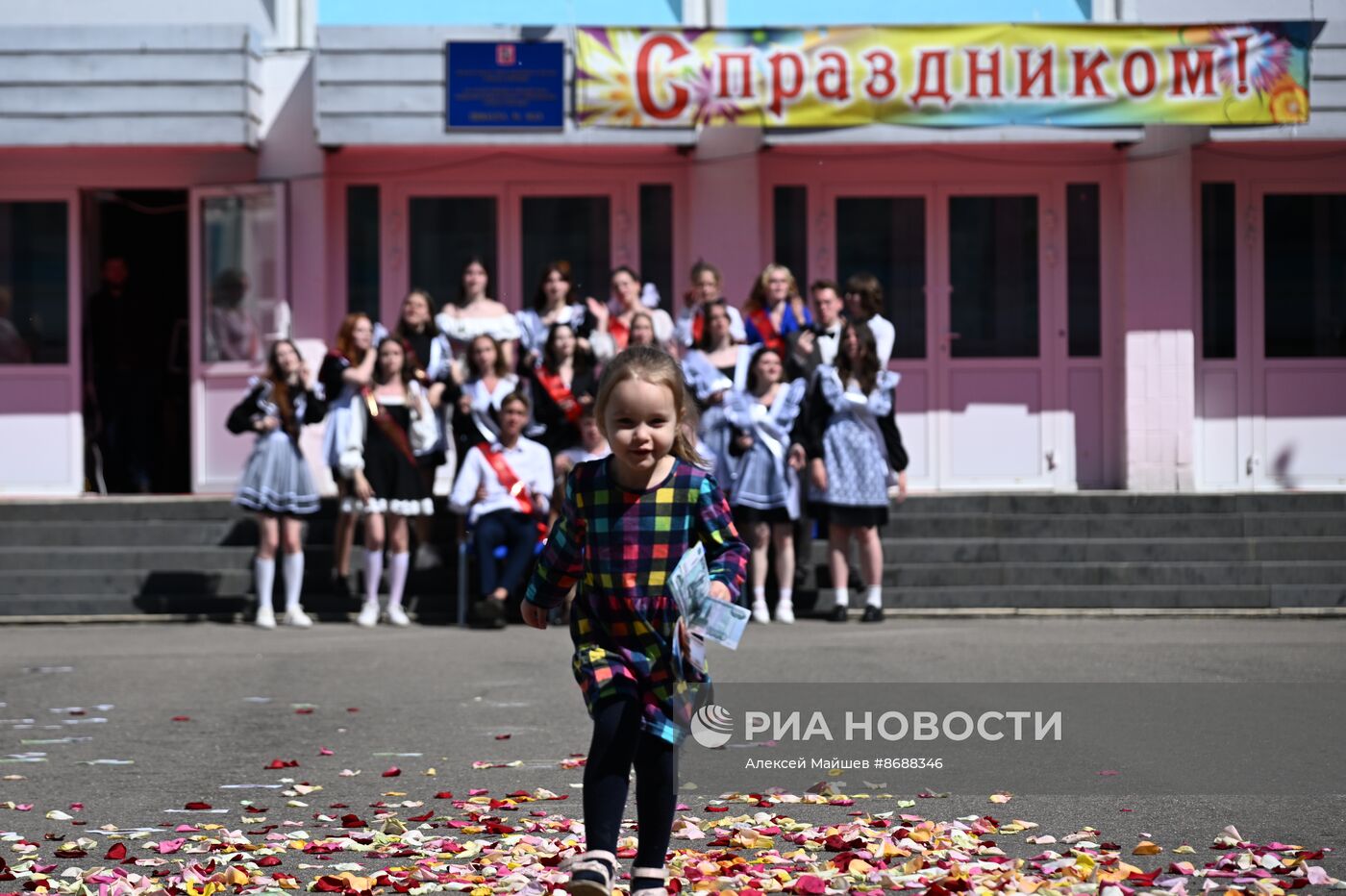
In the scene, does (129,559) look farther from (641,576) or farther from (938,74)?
(641,576)

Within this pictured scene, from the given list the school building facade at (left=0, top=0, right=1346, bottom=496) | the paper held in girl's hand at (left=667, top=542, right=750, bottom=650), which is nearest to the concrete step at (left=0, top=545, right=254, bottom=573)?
the school building facade at (left=0, top=0, right=1346, bottom=496)

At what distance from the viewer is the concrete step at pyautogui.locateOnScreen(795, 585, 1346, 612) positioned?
588 inches

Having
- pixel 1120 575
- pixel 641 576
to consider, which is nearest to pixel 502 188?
pixel 1120 575

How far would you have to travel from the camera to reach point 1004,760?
8.03 meters

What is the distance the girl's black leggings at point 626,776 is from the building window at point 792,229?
1322 centimetres

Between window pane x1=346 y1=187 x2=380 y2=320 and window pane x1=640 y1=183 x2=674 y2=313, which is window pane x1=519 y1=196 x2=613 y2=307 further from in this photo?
window pane x1=346 y1=187 x2=380 y2=320

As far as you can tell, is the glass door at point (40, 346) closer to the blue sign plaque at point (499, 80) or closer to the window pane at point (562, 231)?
the blue sign plaque at point (499, 80)

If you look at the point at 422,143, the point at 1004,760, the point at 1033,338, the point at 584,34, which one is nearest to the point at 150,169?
the point at 422,143

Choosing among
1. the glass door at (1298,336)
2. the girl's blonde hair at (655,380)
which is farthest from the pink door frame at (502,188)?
the girl's blonde hair at (655,380)

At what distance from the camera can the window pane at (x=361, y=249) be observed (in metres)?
18.3

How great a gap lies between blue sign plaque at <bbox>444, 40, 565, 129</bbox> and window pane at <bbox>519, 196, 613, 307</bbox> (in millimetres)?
1294

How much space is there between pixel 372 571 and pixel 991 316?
270 inches

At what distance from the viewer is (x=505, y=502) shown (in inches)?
554

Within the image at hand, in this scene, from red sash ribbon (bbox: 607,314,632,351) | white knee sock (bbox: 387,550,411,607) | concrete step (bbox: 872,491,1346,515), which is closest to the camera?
white knee sock (bbox: 387,550,411,607)
